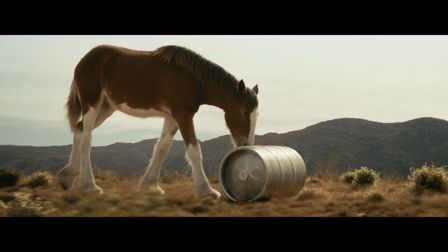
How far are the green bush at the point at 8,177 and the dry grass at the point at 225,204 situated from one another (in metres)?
0.78

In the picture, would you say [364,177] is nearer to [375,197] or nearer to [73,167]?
[375,197]

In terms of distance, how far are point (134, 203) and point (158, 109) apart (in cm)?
406

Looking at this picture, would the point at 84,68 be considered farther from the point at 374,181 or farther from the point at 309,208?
the point at 374,181

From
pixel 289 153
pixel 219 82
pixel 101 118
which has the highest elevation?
pixel 219 82

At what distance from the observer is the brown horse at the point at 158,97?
34.4ft

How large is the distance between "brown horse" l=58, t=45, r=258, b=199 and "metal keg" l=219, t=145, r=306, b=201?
463mm

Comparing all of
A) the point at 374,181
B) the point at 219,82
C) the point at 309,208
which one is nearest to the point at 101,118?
the point at 219,82

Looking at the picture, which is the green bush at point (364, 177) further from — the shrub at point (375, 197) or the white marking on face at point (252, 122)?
the white marking on face at point (252, 122)

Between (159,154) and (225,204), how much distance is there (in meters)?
2.99

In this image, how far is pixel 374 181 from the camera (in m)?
13.5

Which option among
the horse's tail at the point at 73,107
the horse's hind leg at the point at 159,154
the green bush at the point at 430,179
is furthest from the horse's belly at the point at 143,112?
the green bush at the point at 430,179

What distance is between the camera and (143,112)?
11.1m

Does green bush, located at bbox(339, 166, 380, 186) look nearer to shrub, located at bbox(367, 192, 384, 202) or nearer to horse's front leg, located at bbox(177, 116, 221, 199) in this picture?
shrub, located at bbox(367, 192, 384, 202)

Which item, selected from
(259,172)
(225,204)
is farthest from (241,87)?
(225,204)
